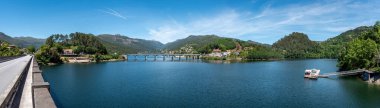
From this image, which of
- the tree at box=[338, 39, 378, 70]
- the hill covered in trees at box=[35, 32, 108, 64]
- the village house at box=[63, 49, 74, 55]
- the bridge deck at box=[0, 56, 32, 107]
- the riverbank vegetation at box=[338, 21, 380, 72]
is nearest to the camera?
the bridge deck at box=[0, 56, 32, 107]

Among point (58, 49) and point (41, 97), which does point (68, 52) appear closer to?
point (58, 49)

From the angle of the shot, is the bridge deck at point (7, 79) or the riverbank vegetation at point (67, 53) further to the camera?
the riverbank vegetation at point (67, 53)

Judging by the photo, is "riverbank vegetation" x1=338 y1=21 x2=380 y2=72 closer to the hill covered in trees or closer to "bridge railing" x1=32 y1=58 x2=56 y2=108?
"bridge railing" x1=32 y1=58 x2=56 y2=108

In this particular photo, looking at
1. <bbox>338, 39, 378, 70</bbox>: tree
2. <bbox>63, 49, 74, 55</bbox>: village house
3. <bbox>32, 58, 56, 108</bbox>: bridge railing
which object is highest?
<bbox>63, 49, 74, 55</bbox>: village house

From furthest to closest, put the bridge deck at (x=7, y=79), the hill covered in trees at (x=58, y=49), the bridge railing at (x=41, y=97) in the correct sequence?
the hill covered in trees at (x=58, y=49) < the bridge deck at (x=7, y=79) < the bridge railing at (x=41, y=97)

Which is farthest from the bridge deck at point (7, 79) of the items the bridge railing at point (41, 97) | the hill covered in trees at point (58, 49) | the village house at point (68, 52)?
the village house at point (68, 52)

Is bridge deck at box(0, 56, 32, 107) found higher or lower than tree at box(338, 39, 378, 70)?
lower

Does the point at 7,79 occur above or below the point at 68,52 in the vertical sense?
below

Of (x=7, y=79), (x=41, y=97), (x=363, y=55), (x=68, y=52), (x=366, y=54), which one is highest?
(x=68, y=52)

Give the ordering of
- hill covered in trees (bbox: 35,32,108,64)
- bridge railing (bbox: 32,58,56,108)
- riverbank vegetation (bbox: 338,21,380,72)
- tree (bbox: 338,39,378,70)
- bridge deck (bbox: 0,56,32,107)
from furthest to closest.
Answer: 1. hill covered in trees (bbox: 35,32,108,64)
2. tree (bbox: 338,39,378,70)
3. riverbank vegetation (bbox: 338,21,380,72)
4. bridge deck (bbox: 0,56,32,107)
5. bridge railing (bbox: 32,58,56,108)

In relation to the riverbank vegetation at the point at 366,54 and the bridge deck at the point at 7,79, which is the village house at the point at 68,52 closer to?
the bridge deck at the point at 7,79

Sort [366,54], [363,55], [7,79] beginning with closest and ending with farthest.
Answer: [7,79] < [366,54] < [363,55]

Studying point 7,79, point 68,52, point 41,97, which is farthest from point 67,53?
point 41,97

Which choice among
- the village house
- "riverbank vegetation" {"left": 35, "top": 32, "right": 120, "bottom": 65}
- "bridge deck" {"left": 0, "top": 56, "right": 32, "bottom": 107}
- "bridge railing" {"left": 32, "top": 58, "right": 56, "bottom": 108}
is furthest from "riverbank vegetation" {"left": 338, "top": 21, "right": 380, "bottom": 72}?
the village house
